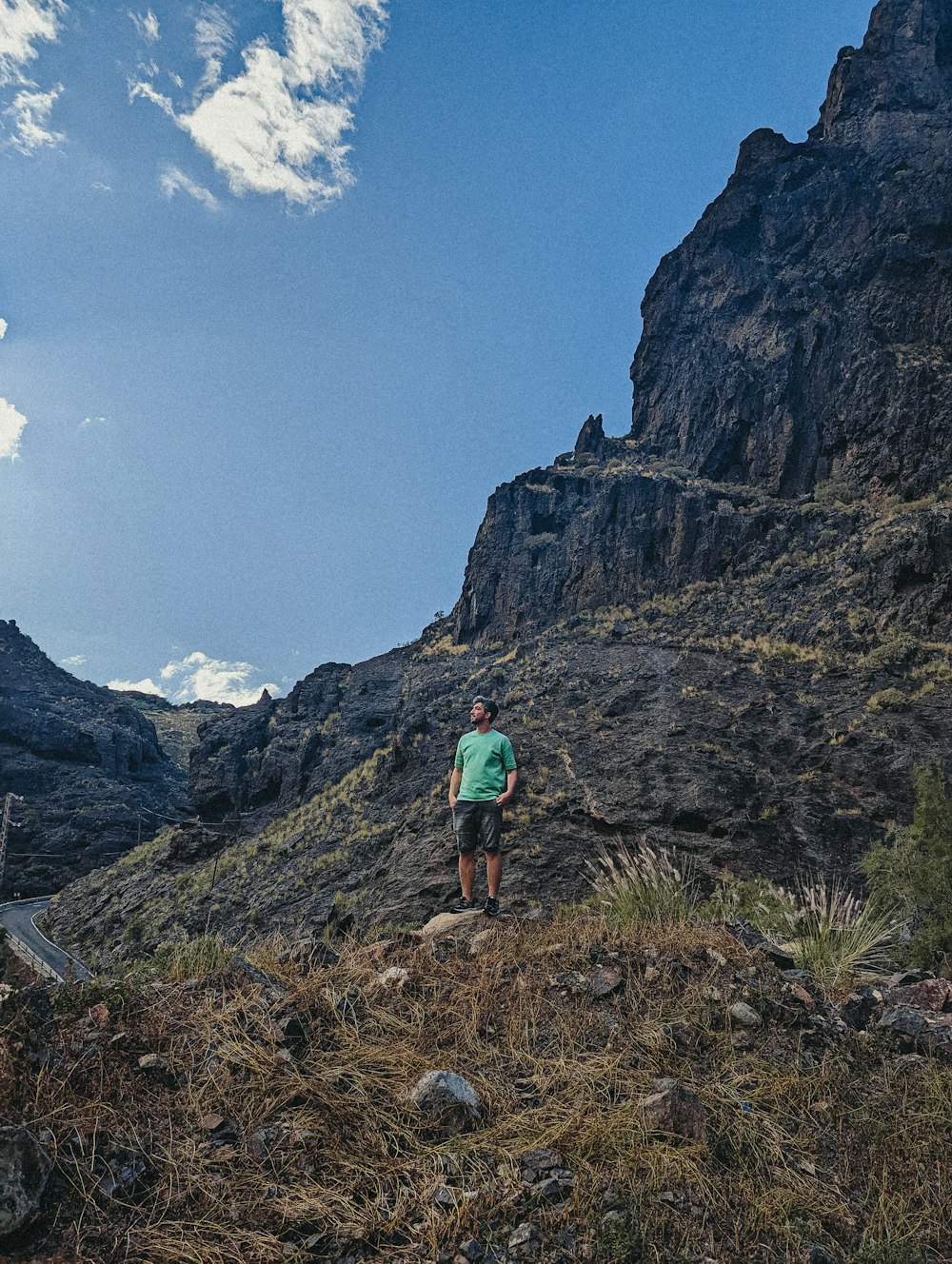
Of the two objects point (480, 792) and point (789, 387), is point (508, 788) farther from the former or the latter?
point (789, 387)

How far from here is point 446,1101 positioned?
2.82 metres

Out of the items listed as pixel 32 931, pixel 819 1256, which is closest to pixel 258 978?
pixel 819 1256

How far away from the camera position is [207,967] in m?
4.46

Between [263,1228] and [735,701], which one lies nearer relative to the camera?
[263,1228]

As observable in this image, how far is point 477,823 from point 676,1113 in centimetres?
445

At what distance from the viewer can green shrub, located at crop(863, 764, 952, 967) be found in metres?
7.48

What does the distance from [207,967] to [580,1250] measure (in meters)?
3.12

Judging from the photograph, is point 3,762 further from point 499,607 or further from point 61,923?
point 499,607

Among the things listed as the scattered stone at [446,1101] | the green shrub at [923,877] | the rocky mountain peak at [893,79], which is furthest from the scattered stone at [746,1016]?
the rocky mountain peak at [893,79]

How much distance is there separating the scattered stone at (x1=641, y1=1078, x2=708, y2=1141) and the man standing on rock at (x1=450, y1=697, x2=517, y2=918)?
3.96 m

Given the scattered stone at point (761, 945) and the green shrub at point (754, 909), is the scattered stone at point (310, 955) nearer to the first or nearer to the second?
the scattered stone at point (761, 945)

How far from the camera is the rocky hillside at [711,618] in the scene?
17.6 meters

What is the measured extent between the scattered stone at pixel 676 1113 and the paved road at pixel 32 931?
23331 mm

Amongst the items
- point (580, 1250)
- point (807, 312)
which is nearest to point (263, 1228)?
point (580, 1250)
